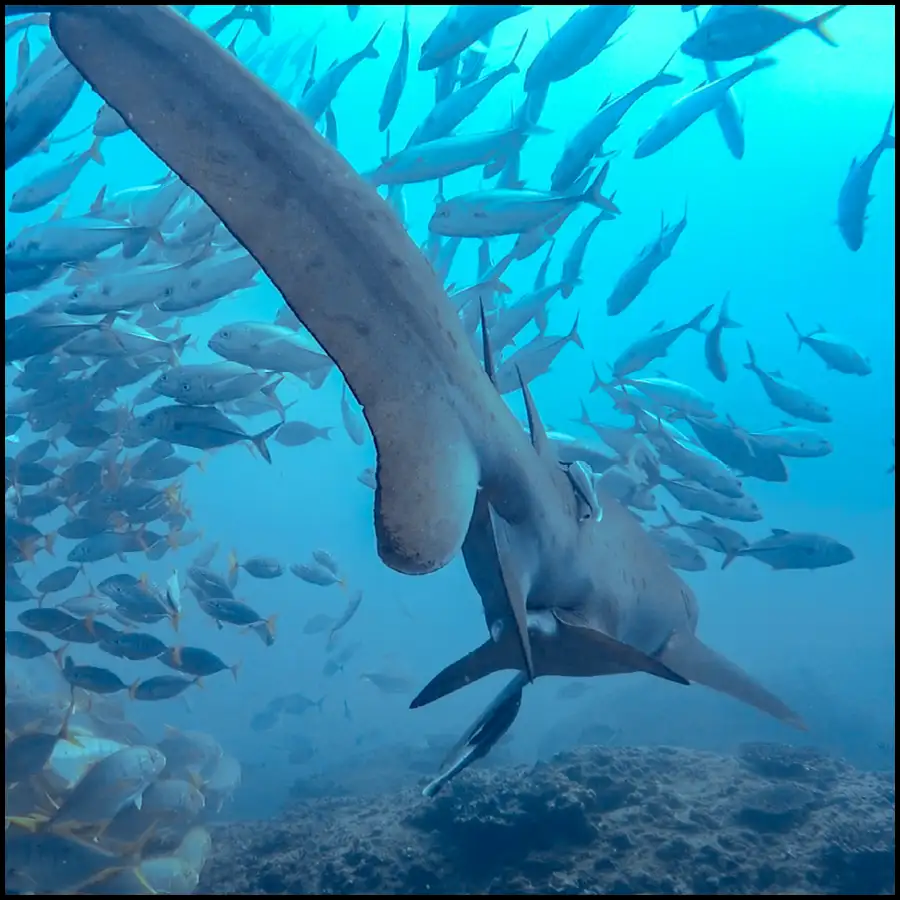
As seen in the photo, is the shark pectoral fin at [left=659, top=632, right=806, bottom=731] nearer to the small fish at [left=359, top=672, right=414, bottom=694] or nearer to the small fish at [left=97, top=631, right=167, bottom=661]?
the small fish at [left=97, top=631, right=167, bottom=661]

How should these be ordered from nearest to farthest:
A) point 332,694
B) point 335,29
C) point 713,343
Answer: point 713,343
point 335,29
point 332,694

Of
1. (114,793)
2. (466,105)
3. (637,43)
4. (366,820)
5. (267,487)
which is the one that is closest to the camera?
(114,793)

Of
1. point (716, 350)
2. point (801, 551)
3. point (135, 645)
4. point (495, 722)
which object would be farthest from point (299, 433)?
point (495, 722)

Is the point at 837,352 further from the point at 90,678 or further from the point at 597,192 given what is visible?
the point at 90,678

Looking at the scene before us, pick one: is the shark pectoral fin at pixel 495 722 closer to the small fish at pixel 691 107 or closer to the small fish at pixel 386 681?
the small fish at pixel 691 107

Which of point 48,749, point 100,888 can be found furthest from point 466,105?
point 100,888

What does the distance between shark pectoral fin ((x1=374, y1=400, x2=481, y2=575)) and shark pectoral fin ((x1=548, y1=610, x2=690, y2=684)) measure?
953mm

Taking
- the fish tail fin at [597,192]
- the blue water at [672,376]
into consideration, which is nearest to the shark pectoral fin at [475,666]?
the fish tail fin at [597,192]

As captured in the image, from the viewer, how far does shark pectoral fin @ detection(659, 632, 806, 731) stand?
279cm

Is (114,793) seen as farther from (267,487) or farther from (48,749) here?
(267,487)

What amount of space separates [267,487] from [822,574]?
58.8 meters

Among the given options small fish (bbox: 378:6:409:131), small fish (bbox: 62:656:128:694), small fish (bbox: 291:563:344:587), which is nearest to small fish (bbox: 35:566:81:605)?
small fish (bbox: 62:656:128:694)

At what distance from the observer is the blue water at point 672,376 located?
24.6 metres

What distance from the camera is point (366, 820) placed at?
722 cm
